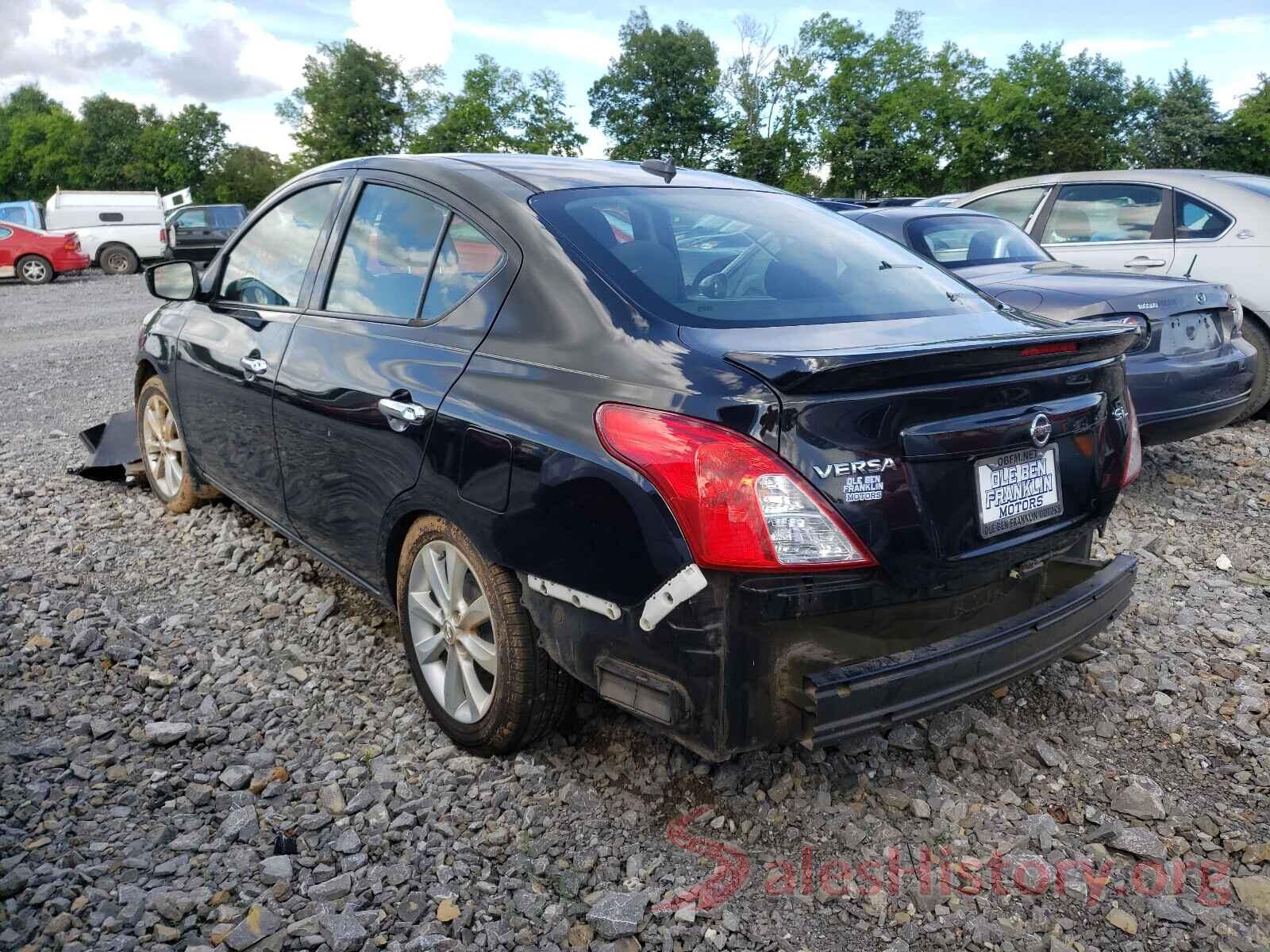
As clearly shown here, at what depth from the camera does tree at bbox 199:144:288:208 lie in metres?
77.5

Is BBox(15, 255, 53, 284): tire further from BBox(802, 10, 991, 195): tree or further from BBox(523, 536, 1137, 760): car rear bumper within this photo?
BBox(802, 10, 991, 195): tree

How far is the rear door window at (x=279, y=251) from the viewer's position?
11.9 ft

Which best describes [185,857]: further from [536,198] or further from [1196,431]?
[1196,431]

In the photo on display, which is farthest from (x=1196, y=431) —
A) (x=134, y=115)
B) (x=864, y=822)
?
(x=134, y=115)

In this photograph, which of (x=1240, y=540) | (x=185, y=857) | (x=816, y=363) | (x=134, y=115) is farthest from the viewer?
(x=134, y=115)

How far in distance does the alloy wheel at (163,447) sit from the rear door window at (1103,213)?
6.46 metres

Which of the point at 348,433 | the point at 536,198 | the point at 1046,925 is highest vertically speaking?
the point at 536,198

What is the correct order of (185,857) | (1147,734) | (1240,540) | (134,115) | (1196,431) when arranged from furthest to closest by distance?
1. (134,115)
2. (1196,431)
3. (1240,540)
4. (1147,734)
5. (185,857)

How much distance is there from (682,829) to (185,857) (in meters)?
1.27

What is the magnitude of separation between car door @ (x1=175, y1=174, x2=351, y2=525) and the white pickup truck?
73.4 feet

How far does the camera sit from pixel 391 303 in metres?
3.09

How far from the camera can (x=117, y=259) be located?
24125 mm

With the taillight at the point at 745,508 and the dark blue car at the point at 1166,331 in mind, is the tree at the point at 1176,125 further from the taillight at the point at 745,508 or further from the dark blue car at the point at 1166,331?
the taillight at the point at 745,508

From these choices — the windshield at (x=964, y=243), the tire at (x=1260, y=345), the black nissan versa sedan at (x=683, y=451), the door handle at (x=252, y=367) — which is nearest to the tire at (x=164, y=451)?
the door handle at (x=252, y=367)
